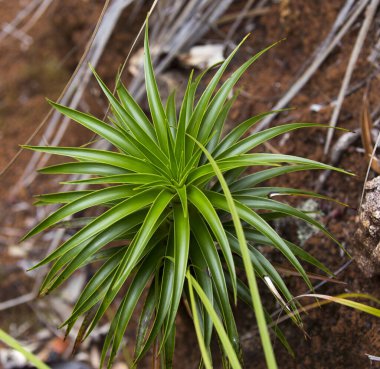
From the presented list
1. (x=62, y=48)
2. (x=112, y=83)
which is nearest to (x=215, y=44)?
(x=112, y=83)

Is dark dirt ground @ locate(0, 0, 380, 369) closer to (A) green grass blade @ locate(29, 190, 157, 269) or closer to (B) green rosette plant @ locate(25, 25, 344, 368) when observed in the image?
(B) green rosette plant @ locate(25, 25, 344, 368)

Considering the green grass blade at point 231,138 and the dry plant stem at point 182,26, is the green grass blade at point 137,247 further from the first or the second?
the dry plant stem at point 182,26

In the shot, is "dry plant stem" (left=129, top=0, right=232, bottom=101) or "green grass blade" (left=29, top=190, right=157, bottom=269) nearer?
"green grass blade" (left=29, top=190, right=157, bottom=269)

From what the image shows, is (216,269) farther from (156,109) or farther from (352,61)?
(352,61)

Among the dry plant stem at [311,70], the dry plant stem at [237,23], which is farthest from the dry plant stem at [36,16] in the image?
the dry plant stem at [311,70]

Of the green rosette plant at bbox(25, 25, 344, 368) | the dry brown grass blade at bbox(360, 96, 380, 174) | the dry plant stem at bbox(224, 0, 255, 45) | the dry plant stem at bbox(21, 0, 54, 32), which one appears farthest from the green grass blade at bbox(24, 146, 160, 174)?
the dry plant stem at bbox(21, 0, 54, 32)

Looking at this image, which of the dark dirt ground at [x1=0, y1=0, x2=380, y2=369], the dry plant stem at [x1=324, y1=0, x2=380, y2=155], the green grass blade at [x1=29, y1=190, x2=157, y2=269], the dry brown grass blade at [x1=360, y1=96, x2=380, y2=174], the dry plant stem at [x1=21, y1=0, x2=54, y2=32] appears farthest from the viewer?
the dry plant stem at [x1=21, y1=0, x2=54, y2=32]

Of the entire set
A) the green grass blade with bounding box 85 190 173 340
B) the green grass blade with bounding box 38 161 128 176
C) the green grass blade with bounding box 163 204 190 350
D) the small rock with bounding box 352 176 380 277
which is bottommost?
the small rock with bounding box 352 176 380 277
